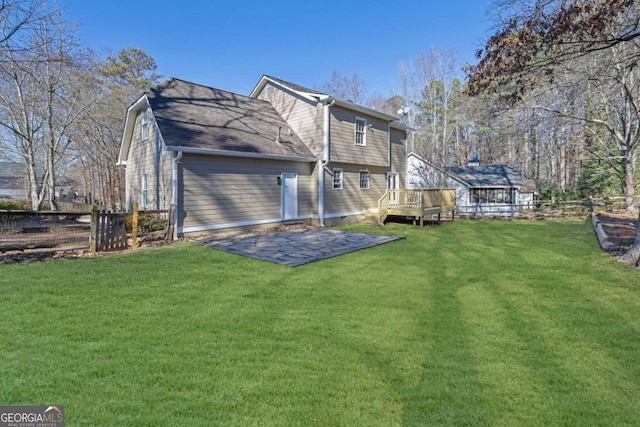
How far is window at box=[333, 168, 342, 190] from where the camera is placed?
14547 millimetres

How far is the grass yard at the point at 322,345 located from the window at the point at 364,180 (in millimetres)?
9816

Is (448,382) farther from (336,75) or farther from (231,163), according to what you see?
(336,75)

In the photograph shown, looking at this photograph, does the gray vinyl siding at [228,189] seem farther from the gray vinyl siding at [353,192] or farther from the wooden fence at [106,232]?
the gray vinyl siding at [353,192]

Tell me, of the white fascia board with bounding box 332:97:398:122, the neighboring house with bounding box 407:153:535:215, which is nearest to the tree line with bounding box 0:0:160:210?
the white fascia board with bounding box 332:97:398:122

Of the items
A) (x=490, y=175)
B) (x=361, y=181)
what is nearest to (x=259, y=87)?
(x=361, y=181)

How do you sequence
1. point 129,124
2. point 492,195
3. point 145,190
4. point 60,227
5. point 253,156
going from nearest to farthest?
point 60,227
point 253,156
point 145,190
point 129,124
point 492,195

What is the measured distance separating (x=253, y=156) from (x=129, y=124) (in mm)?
5729

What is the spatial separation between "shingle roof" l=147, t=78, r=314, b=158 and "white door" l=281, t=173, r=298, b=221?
3.08 feet

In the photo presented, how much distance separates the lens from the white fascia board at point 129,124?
11.9 meters

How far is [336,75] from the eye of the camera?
107ft

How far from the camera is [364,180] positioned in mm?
16031

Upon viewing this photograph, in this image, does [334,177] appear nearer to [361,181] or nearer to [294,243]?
[361,181]

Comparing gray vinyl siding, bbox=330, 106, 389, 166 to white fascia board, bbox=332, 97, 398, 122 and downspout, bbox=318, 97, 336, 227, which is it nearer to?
Result: white fascia board, bbox=332, 97, 398, 122

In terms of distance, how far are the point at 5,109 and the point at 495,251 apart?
974 inches
